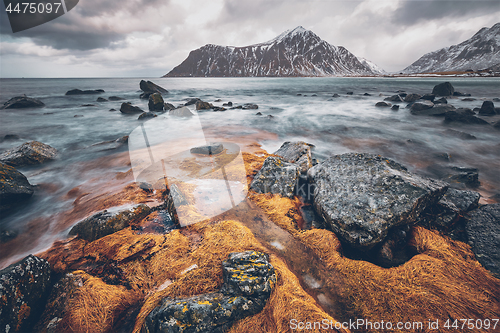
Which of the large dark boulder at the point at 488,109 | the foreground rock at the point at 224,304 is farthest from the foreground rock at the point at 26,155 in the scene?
the large dark boulder at the point at 488,109

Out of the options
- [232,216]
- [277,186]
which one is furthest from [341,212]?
[232,216]

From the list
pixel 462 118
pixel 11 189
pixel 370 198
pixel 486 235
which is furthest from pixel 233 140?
pixel 462 118

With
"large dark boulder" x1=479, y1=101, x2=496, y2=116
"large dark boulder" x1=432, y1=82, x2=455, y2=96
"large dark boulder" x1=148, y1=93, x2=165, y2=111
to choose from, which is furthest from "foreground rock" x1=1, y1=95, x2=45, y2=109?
"large dark boulder" x1=432, y1=82, x2=455, y2=96

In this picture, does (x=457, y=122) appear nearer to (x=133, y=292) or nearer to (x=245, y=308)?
(x=245, y=308)

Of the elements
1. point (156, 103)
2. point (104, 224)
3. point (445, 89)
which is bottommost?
point (104, 224)

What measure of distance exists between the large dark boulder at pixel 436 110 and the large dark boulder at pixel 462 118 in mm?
1396

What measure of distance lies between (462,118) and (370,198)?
16834 mm

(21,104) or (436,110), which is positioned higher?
(21,104)

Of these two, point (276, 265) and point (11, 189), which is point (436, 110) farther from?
point (11, 189)

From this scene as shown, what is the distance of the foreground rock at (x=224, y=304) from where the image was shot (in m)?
2.28

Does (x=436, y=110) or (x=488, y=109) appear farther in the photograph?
(x=436, y=110)

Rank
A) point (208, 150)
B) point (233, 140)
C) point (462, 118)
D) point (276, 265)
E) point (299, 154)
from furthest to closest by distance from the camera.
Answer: point (462, 118) < point (233, 140) < point (208, 150) < point (299, 154) < point (276, 265)

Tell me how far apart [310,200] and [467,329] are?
3125mm

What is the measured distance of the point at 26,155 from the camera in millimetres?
7543
